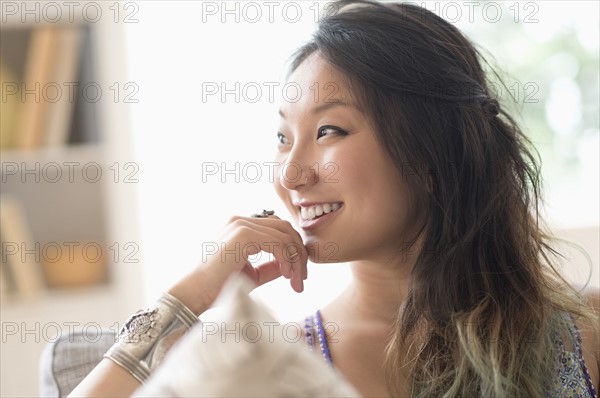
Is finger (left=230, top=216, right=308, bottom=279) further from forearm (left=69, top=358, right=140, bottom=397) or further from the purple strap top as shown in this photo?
forearm (left=69, top=358, right=140, bottom=397)

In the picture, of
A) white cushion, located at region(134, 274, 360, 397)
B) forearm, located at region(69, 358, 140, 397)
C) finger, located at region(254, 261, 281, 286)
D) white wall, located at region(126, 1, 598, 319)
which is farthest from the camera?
white wall, located at region(126, 1, 598, 319)

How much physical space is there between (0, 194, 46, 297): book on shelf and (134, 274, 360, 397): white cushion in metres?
1.80

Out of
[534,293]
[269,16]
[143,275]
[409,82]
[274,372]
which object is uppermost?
[269,16]

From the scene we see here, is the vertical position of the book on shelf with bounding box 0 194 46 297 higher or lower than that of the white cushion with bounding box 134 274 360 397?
lower

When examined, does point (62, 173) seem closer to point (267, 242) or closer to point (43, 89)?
point (43, 89)

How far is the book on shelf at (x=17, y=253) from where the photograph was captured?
8.25ft

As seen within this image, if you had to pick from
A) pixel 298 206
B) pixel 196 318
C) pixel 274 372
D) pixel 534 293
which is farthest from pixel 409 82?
pixel 274 372

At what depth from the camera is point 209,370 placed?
0.80 m

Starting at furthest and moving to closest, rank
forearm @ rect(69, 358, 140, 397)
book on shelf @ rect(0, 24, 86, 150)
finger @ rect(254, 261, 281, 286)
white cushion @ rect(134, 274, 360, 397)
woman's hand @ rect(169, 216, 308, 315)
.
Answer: book on shelf @ rect(0, 24, 86, 150) < finger @ rect(254, 261, 281, 286) < woman's hand @ rect(169, 216, 308, 315) < forearm @ rect(69, 358, 140, 397) < white cushion @ rect(134, 274, 360, 397)

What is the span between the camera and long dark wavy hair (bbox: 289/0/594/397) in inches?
54.4

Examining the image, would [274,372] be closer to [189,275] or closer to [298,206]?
[189,275]

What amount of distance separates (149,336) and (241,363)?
42cm

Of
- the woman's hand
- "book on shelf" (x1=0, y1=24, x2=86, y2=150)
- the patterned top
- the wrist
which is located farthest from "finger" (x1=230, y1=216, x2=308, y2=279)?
"book on shelf" (x1=0, y1=24, x2=86, y2=150)

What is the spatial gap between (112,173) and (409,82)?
4.59 ft
